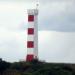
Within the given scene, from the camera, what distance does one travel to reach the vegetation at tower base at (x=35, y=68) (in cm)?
4791

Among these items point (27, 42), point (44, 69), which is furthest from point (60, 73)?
point (27, 42)

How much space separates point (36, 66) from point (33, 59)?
678mm

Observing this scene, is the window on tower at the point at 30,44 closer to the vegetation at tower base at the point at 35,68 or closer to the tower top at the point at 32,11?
the vegetation at tower base at the point at 35,68

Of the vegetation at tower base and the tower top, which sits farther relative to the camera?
the tower top

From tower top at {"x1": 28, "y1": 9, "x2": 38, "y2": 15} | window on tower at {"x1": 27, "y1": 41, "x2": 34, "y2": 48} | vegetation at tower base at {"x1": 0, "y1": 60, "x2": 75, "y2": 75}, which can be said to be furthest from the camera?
tower top at {"x1": 28, "y1": 9, "x2": 38, "y2": 15}

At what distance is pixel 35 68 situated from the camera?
51250 mm

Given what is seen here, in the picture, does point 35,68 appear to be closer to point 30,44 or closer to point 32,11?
point 30,44

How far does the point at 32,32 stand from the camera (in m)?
51.9

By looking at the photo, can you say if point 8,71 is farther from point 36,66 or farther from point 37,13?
point 37,13

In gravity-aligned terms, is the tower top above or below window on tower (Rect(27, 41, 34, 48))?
above

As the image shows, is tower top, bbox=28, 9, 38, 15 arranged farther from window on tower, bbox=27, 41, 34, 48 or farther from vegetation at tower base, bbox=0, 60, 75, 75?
vegetation at tower base, bbox=0, 60, 75, 75

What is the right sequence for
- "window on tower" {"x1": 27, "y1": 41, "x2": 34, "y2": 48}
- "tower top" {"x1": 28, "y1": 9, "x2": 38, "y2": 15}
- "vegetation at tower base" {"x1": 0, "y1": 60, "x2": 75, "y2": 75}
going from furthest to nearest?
1. "tower top" {"x1": 28, "y1": 9, "x2": 38, "y2": 15}
2. "window on tower" {"x1": 27, "y1": 41, "x2": 34, "y2": 48}
3. "vegetation at tower base" {"x1": 0, "y1": 60, "x2": 75, "y2": 75}

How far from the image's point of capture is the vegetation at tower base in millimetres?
47906

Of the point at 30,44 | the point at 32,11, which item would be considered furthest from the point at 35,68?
the point at 32,11
